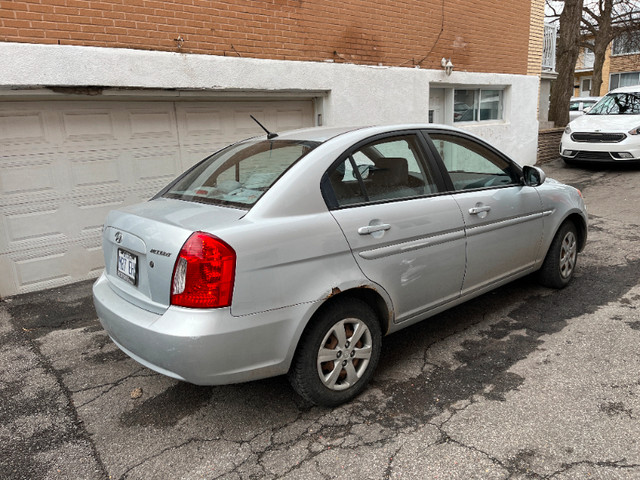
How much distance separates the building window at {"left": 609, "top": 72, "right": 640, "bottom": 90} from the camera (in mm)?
35438

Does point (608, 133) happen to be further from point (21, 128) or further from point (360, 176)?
point (21, 128)

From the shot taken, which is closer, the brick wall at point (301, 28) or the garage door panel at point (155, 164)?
the brick wall at point (301, 28)

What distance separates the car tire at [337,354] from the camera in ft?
8.96

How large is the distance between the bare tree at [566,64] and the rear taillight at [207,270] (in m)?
14.0

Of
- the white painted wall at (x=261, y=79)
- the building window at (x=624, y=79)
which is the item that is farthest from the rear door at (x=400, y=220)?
the building window at (x=624, y=79)

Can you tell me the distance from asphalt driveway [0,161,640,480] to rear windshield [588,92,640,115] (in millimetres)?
8475

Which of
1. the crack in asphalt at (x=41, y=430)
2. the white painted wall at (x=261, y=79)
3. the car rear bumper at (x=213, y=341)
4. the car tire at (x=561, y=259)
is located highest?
the white painted wall at (x=261, y=79)

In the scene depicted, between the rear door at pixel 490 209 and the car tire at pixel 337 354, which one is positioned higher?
the rear door at pixel 490 209

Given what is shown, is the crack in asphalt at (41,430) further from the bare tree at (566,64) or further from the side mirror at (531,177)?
the bare tree at (566,64)

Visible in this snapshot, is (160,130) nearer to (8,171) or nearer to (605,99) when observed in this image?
(8,171)

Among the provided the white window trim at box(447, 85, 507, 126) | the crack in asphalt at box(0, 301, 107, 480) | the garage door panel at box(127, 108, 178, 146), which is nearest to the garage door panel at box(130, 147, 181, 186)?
the garage door panel at box(127, 108, 178, 146)

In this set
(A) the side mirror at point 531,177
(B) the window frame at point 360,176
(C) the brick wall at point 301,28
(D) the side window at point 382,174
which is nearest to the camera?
(B) the window frame at point 360,176

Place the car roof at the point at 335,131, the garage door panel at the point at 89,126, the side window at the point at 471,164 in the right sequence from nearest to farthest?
the car roof at the point at 335,131
the side window at the point at 471,164
the garage door panel at the point at 89,126

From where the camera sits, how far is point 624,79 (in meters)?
36.0
